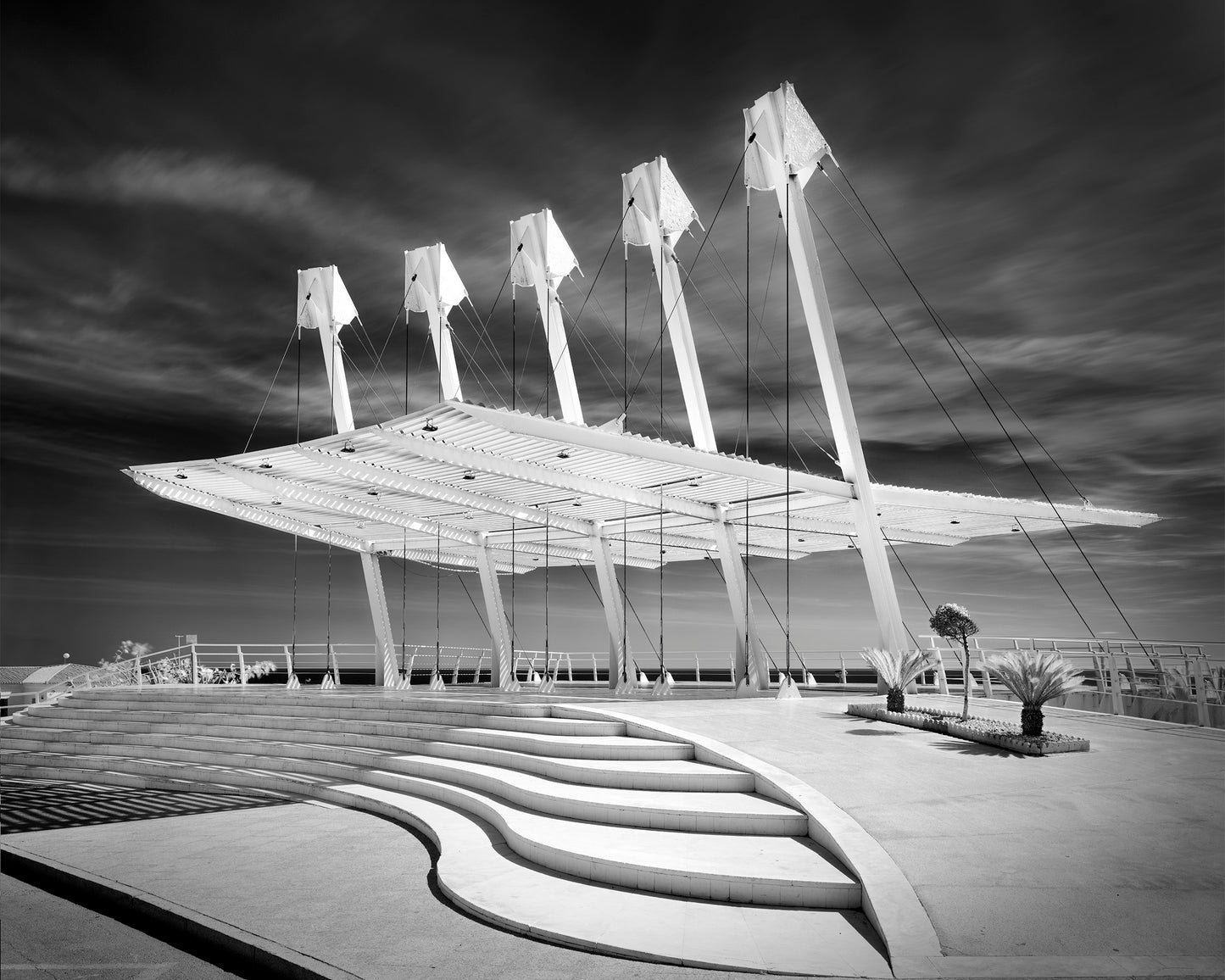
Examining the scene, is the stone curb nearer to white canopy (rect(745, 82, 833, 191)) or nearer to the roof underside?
the roof underside

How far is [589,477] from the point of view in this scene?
19375mm

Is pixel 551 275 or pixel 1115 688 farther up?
pixel 551 275

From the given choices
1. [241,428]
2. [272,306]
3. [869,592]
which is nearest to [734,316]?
[869,592]

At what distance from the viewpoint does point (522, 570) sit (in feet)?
117

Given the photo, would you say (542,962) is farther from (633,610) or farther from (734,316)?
(633,610)

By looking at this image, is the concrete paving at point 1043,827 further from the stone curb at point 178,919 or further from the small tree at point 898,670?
the stone curb at point 178,919

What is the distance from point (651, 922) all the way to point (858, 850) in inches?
71.0

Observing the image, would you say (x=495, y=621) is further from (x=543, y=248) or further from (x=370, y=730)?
(x=370, y=730)

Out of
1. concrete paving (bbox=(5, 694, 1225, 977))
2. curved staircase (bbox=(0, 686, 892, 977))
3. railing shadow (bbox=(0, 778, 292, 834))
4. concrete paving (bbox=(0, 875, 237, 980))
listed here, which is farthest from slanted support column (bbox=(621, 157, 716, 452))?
concrete paving (bbox=(0, 875, 237, 980))

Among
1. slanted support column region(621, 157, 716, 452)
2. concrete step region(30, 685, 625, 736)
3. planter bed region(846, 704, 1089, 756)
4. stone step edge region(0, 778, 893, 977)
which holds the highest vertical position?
slanted support column region(621, 157, 716, 452)

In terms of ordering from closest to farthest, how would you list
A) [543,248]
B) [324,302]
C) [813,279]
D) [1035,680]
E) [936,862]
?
1. [936,862]
2. [1035,680]
3. [813,279]
4. [543,248]
5. [324,302]

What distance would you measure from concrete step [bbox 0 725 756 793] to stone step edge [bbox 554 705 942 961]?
264 mm

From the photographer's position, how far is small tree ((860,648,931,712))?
46.4 ft

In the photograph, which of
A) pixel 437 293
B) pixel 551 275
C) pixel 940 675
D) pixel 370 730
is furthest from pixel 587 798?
pixel 437 293
